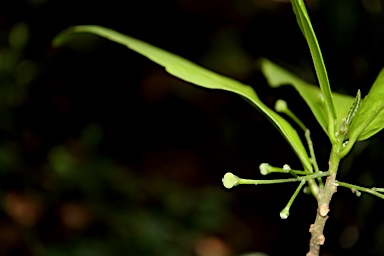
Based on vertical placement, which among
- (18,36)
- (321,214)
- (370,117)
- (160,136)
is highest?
(160,136)

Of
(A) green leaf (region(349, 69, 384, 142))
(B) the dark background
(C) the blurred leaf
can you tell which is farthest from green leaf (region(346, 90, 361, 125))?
(C) the blurred leaf

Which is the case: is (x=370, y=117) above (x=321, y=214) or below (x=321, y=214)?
above

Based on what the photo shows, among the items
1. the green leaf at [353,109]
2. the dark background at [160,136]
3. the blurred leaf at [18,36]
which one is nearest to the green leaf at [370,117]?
the green leaf at [353,109]

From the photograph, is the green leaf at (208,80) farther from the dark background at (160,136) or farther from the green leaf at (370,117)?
the dark background at (160,136)

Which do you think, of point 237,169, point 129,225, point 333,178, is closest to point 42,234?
point 129,225

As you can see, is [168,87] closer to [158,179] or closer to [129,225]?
[158,179]

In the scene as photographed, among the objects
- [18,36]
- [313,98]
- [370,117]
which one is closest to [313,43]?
[370,117]

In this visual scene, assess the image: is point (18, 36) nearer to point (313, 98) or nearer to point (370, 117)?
point (313, 98)
